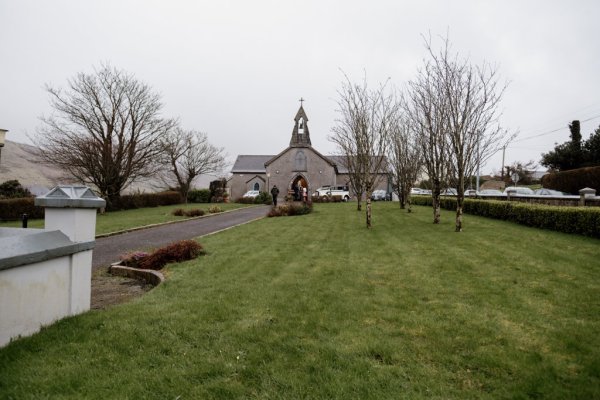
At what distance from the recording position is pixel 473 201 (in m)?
20.0

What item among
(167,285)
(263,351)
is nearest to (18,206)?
(167,285)

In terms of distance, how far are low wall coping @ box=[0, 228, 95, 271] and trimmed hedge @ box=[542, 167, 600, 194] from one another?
32082 mm

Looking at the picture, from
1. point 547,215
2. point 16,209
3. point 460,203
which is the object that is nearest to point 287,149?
point 16,209

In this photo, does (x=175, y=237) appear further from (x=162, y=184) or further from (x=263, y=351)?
(x=162, y=184)

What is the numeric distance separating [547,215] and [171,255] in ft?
41.8

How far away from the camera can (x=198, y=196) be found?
44812 mm

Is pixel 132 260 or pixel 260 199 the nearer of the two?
pixel 132 260

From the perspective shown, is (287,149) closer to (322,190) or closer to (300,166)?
(300,166)

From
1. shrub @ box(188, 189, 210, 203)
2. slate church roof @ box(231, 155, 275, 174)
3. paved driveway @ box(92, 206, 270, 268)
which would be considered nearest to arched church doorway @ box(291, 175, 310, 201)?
slate church roof @ box(231, 155, 275, 174)

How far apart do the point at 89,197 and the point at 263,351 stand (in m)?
2.89

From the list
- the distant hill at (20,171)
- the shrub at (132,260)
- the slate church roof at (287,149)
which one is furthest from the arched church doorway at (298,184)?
the shrub at (132,260)

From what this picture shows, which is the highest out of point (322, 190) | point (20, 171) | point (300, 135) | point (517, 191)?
point (300, 135)

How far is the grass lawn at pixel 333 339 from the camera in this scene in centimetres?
298

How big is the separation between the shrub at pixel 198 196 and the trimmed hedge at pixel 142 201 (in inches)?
174
